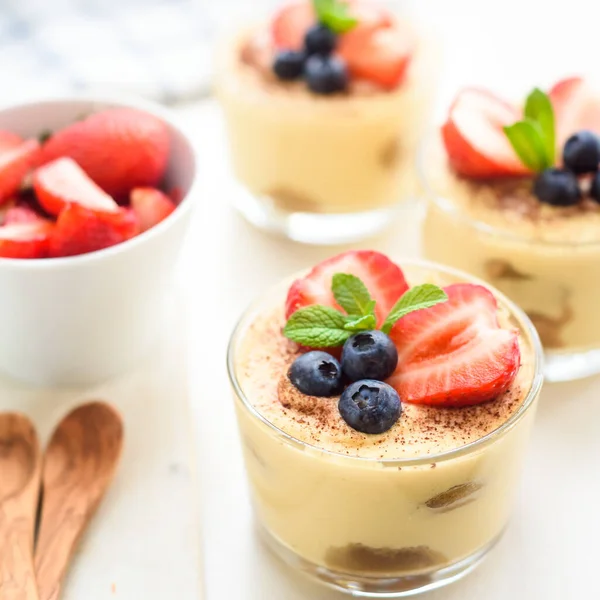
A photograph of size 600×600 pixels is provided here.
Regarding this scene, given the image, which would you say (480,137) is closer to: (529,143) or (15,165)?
(529,143)

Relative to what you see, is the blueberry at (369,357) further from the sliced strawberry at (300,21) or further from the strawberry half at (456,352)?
the sliced strawberry at (300,21)

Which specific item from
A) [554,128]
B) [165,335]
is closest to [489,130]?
[554,128]

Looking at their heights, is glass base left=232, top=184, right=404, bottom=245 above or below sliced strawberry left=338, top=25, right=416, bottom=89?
below

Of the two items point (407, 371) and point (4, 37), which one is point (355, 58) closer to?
point (407, 371)

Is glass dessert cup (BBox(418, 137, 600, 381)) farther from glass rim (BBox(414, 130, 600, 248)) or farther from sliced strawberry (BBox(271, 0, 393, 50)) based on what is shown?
sliced strawberry (BBox(271, 0, 393, 50))

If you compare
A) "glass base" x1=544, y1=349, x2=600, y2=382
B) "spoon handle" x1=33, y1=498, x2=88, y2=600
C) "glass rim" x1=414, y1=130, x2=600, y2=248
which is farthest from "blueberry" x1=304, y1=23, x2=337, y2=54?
"spoon handle" x1=33, y1=498, x2=88, y2=600

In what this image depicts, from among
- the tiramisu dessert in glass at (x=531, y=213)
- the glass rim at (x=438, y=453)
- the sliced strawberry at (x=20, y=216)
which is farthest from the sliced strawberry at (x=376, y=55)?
the sliced strawberry at (x=20, y=216)
